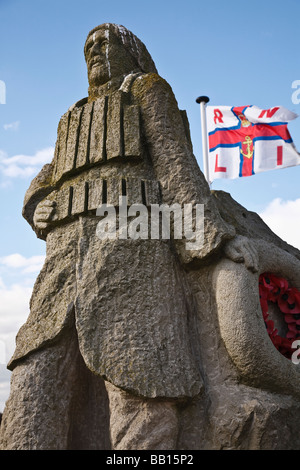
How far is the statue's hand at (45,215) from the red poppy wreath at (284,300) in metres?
1.62

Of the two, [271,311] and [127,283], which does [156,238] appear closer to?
[127,283]

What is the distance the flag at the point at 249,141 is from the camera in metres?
6.68

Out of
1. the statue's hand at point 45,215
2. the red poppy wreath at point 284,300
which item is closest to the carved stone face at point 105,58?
the statue's hand at point 45,215

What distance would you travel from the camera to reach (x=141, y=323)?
9.44ft

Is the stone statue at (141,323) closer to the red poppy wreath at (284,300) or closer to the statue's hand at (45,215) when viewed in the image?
the statue's hand at (45,215)

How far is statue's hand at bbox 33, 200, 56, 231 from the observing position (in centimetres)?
338

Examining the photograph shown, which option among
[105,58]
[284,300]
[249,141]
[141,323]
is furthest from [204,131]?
[141,323]

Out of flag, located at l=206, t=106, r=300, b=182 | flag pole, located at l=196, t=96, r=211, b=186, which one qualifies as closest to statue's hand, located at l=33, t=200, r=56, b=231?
flag pole, located at l=196, t=96, r=211, b=186

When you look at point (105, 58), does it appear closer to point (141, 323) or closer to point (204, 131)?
point (141, 323)

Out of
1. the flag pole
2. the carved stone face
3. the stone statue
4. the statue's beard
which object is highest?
the flag pole

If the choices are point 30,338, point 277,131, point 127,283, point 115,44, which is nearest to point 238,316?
point 127,283

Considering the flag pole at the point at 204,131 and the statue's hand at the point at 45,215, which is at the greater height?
the flag pole at the point at 204,131

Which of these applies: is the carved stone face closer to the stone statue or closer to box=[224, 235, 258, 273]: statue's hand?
the stone statue

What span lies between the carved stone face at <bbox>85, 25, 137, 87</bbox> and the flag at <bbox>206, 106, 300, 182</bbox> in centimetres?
300
